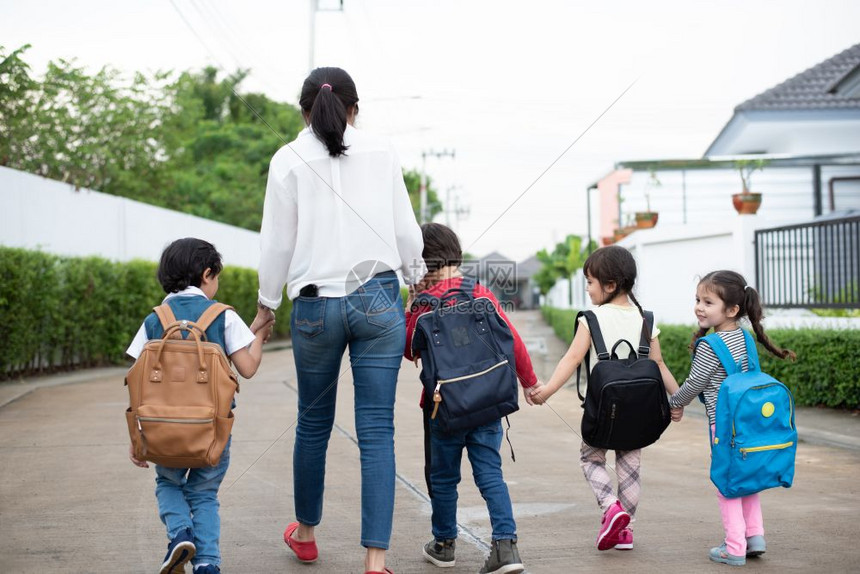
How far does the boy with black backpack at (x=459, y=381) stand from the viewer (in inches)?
143

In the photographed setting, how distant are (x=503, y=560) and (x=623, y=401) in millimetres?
906

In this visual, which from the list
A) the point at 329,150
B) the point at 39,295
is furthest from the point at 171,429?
the point at 39,295

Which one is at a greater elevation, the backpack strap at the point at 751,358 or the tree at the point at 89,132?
the tree at the point at 89,132

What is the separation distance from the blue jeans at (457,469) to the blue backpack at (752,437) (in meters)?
0.91

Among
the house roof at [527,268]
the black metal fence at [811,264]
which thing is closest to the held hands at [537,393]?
the black metal fence at [811,264]

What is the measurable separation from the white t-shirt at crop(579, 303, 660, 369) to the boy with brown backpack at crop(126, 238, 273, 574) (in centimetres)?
163

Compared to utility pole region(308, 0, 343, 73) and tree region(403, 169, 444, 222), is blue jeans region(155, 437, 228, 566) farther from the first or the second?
tree region(403, 169, 444, 222)

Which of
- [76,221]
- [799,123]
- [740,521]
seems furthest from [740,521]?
[799,123]

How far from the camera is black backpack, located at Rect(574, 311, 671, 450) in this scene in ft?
13.1

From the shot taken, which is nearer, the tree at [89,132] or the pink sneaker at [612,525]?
the pink sneaker at [612,525]

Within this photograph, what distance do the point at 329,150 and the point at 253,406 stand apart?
6.89 metres

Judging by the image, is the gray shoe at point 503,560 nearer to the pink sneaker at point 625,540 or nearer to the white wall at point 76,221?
the pink sneaker at point 625,540

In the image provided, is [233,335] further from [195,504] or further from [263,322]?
[195,504]

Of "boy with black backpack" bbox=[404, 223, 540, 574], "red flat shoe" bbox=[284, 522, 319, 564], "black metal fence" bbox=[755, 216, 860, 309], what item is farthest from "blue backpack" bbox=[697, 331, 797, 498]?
"black metal fence" bbox=[755, 216, 860, 309]
